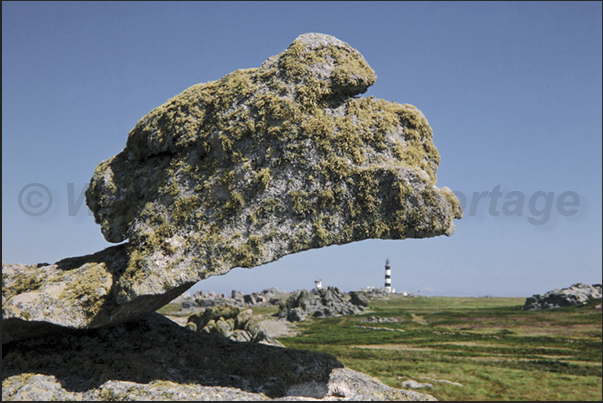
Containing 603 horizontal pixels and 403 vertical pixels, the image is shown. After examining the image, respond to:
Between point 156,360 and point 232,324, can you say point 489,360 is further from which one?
point 156,360

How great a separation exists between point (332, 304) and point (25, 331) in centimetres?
6616

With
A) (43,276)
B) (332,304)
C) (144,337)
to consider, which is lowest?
(332,304)

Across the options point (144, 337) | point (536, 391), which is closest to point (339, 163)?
point (144, 337)

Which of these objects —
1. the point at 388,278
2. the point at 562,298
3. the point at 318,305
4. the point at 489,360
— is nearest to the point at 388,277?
the point at 388,278

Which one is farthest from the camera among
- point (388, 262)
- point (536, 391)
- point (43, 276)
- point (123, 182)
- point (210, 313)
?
point (388, 262)

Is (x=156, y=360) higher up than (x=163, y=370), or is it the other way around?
(x=156, y=360)

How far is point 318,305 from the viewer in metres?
72.1

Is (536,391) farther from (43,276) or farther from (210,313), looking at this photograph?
(43,276)

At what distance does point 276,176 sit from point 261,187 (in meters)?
0.39

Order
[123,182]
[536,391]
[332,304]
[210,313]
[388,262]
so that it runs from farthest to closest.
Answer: [388,262], [332,304], [210,313], [536,391], [123,182]

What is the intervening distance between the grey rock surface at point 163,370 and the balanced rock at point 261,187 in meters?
0.98

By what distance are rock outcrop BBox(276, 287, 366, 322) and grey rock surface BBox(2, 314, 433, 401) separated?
5237 centimetres

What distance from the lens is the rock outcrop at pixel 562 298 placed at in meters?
80.1

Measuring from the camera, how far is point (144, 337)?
1109cm
